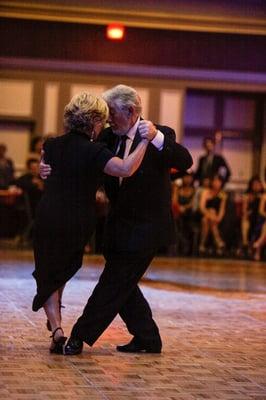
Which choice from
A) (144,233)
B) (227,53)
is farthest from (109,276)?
(227,53)

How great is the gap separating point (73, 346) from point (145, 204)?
879 mm

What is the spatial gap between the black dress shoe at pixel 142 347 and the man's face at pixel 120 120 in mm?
1203

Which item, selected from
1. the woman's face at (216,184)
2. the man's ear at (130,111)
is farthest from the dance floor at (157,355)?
the woman's face at (216,184)

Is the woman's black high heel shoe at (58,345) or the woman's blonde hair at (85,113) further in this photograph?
the woman's black high heel shoe at (58,345)

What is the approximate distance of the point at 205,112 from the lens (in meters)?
16.8

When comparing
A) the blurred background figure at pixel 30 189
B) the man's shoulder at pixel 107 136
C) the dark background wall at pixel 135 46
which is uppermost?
the dark background wall at pixel 135 46

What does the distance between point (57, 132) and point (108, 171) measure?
1037 centimetres

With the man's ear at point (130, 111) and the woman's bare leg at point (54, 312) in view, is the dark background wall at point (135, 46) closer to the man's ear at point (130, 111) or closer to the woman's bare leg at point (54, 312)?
the man's ear at point (130, 111)

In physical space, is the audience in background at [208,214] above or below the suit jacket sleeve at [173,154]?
below

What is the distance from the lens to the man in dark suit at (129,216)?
5.39m

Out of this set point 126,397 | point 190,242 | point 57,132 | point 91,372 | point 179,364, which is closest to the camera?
point 126,397

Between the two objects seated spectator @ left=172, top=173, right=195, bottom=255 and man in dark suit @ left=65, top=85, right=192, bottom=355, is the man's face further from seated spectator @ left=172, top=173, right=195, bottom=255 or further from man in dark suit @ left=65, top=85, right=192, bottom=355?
seated spectator @ left=172, top=173, right=195, bottom=255

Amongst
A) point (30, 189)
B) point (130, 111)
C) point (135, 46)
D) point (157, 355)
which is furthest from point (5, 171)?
point (130, 111)

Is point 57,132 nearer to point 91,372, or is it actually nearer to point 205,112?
point 205,112
